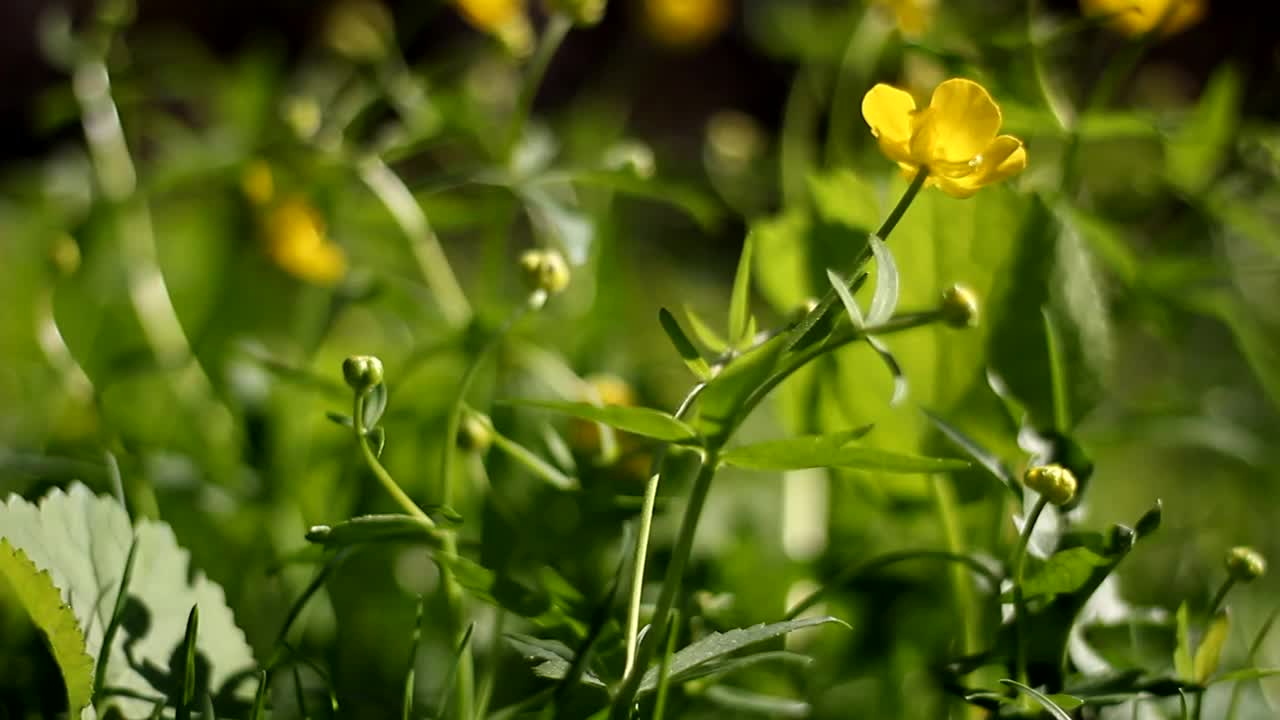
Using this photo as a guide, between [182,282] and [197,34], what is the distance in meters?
1.39

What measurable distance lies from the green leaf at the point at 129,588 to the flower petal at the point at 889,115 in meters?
0.25

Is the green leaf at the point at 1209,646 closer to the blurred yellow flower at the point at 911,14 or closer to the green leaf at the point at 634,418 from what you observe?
the green leaf at the point at 634,418

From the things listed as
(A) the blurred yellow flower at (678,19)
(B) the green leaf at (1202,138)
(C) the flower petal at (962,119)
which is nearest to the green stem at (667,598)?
(C) the flower petal at (962,119)

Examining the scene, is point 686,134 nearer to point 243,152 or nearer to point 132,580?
point 243,152

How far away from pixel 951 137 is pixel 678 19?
0.68 meters

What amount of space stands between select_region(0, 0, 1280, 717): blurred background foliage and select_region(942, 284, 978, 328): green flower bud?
38mm

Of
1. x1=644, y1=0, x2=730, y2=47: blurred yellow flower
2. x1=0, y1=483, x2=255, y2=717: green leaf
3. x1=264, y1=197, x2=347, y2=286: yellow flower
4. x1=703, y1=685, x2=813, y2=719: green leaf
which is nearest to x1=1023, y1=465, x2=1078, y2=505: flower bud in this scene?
x1=703, y1=685, x2=813, y2=719: green leaf

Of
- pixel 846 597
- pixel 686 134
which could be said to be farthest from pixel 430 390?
pixel 686 134

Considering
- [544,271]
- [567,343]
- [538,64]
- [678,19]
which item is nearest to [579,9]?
[538,64]

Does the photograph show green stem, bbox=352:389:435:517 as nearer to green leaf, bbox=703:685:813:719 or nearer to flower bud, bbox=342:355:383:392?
flower bud, bbox=342:355:383:392

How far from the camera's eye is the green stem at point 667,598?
328 millimetres

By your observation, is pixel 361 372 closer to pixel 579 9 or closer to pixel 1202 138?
pixel 579 9

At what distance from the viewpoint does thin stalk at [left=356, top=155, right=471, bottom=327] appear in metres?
0.58

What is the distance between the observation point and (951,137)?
33cm
